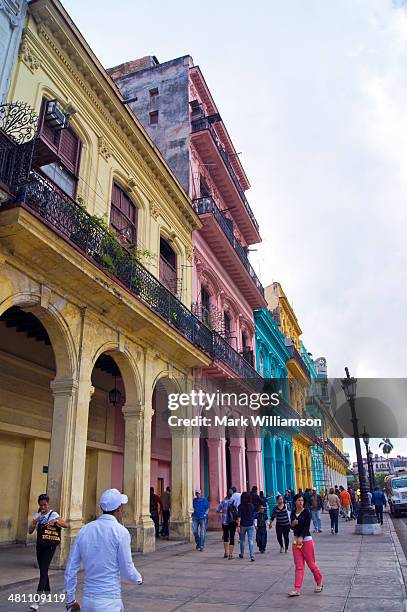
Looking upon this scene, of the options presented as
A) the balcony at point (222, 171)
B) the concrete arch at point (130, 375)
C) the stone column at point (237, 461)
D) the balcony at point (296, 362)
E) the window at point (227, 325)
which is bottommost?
the stone column at point (237, 461)

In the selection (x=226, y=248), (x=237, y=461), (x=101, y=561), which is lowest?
(x=101, y=561)

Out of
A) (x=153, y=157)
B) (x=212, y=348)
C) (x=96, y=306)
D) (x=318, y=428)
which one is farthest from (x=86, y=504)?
(x=318, y=428)

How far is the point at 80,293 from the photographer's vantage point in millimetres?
9055

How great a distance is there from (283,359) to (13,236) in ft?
78.3

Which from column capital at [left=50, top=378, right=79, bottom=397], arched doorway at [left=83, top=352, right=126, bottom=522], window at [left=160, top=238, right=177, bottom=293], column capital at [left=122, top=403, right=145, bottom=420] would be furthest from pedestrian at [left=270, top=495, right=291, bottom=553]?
window at [left=160, top=238, right=177, bottom=293]

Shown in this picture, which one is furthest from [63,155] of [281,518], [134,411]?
[281,518]

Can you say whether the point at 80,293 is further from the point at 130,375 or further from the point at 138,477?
the point at 138,477

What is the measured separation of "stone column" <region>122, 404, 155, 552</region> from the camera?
10344mm

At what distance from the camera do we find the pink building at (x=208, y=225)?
16.0 m

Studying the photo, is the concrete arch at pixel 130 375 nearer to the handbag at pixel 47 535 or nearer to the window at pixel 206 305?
the handbag at pixel 47 535

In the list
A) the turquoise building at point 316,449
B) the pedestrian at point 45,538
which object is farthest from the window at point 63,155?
the turquoise building at point 316,449

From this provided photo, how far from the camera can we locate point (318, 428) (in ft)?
138

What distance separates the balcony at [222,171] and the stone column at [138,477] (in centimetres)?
1025

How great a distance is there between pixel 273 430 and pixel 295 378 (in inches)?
411
